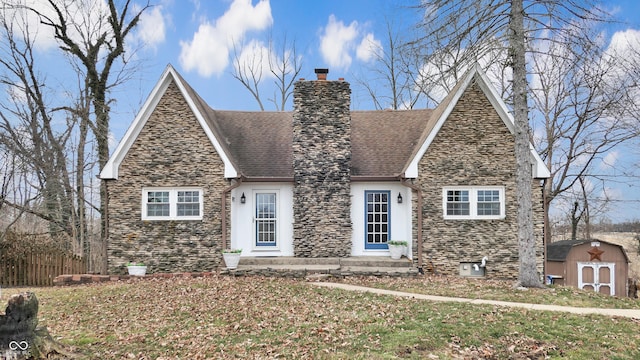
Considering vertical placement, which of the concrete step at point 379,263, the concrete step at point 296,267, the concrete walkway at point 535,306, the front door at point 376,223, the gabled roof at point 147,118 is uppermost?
Answer: the gabled roof at point 147,118

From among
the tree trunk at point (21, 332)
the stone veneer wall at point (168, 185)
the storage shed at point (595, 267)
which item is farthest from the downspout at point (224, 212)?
the storage shed at point (595, 267)

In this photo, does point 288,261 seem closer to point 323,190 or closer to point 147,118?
point 323,190

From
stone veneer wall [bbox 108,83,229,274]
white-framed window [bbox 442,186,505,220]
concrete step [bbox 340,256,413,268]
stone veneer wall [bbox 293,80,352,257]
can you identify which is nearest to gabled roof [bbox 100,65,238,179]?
stone veneer wall [bbox 108,83,229,274]

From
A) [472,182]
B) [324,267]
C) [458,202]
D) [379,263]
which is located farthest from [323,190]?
[472,182]

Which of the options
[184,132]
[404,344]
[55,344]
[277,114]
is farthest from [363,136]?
[55,344]

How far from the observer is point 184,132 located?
15289mm

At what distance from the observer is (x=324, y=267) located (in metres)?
14.2

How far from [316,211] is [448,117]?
215 inches

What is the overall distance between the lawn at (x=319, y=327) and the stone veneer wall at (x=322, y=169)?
176 inches

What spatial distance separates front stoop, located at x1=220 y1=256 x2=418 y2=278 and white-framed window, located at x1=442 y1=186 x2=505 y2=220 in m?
2.34

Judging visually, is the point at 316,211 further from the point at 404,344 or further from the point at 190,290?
the point at 404,344

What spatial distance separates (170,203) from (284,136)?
5.37m

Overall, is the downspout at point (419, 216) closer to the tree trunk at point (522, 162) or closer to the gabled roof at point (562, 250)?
the tree trunk at point (522, 162)

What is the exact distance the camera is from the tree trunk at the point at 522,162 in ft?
39.3
